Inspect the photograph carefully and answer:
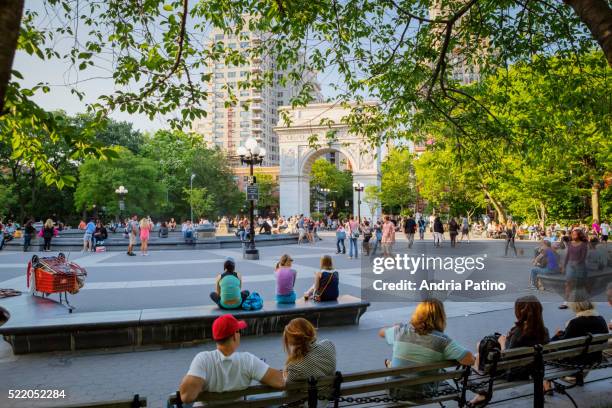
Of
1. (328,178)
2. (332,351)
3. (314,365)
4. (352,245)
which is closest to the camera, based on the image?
(314,365)

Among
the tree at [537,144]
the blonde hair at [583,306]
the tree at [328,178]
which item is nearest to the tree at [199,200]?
the tree at [328,178]

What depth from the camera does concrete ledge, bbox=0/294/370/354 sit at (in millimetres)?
6434

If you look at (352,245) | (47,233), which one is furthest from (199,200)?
(352,245)

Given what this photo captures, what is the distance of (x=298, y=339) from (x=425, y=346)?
111cm

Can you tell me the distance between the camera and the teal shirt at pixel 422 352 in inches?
152

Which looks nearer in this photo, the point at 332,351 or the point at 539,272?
the point at 332,351

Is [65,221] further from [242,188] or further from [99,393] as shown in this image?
[99,393]

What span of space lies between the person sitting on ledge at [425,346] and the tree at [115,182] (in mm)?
46997

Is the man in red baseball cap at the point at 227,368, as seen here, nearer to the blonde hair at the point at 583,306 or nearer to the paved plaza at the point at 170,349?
the paved plaza at the point at 170,349

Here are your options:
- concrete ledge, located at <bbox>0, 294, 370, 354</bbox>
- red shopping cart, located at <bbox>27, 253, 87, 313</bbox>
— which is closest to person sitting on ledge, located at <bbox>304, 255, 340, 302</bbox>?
concrete ledge, located at <bbox>0, 294, 370, 354</bbox>

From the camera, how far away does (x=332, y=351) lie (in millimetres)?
3799

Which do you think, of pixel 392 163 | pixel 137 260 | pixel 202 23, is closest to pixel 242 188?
pixel 392 163

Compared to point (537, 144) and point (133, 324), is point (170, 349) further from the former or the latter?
point (537, 144)

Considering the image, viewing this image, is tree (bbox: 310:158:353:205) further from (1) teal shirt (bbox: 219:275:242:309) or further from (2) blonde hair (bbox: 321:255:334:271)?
(1) teal shirt (bbox: 219:275:242:309)
